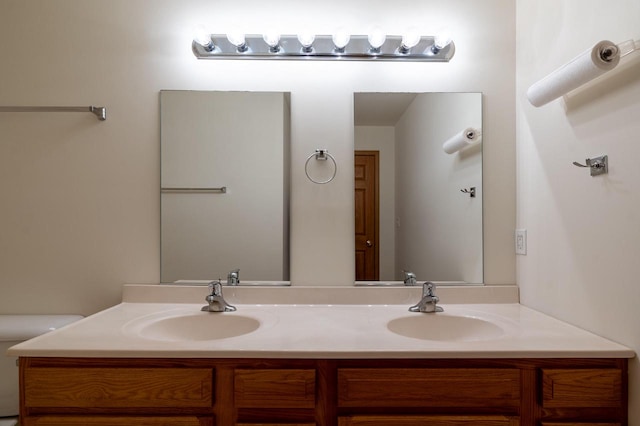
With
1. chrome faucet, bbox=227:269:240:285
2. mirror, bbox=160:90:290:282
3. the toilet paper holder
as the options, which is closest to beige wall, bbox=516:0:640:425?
the toilet paper holder

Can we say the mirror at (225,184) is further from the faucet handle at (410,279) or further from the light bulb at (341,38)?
the faucet handle at (410,279)

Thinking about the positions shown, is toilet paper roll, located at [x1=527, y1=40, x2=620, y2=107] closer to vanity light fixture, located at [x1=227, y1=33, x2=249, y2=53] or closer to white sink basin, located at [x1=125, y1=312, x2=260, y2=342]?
vanity light fixture, located at [x1=227, y1=33, x2=249, y2=53]

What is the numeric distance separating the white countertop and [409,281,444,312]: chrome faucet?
28 mm

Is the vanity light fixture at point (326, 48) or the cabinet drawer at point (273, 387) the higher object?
the vanity light fixture at point (326, 48)

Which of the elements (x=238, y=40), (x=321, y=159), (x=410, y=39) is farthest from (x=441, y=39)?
(x=238, y=40)

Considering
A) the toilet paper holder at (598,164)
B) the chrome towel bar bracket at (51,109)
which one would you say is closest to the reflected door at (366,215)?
the toilet paper holder at (598,164)

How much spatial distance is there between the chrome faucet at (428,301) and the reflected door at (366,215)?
22 centimetres

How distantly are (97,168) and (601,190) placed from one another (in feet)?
6.31

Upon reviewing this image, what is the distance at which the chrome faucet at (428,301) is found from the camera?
1436mm

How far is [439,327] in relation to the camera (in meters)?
1.41

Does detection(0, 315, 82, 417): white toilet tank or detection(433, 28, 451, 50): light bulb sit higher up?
detection(433, 28, 451, 50): light bulb

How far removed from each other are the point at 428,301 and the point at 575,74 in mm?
917

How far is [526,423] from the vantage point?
1.02 metres

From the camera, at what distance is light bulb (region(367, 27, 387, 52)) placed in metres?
1.48
